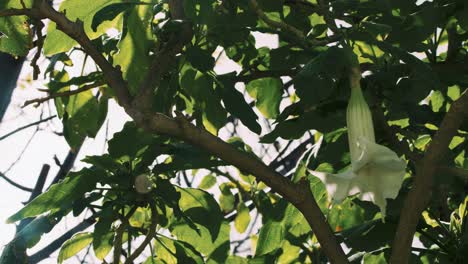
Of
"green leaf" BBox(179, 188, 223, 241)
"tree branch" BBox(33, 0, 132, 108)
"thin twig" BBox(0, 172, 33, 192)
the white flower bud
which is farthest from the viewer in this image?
"thin twig" BBox(0, 172, 33, 192)

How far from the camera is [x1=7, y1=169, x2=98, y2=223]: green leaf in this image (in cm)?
143

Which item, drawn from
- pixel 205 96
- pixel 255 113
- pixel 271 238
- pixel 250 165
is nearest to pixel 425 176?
pixel 250 165

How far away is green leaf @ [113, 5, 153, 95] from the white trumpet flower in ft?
1.51

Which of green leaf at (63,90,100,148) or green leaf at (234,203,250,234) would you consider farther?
green leaf at (234,203,250,234)

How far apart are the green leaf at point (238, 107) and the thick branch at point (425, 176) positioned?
0.29 m

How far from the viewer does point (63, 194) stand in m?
1.44

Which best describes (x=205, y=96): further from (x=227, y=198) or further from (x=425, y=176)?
(x=227, y=198)

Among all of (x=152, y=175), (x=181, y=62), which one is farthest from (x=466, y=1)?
(x=152, y=175)

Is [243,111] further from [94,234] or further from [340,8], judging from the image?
[94,234]

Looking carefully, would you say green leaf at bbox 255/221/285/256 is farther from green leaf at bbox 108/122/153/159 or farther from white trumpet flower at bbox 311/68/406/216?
white trumpet flower at bbox 311/68/406/216

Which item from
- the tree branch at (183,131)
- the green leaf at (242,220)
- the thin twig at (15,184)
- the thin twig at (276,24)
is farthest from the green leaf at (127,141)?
the thin twig at (15,184)

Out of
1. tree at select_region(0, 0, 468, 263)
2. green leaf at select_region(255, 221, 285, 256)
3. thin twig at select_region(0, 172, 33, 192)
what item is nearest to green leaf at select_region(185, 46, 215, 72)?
tree at select_region(0, 0, 468, 263)

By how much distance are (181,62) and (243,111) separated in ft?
0.51

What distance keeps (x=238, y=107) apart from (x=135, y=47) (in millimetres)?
212
